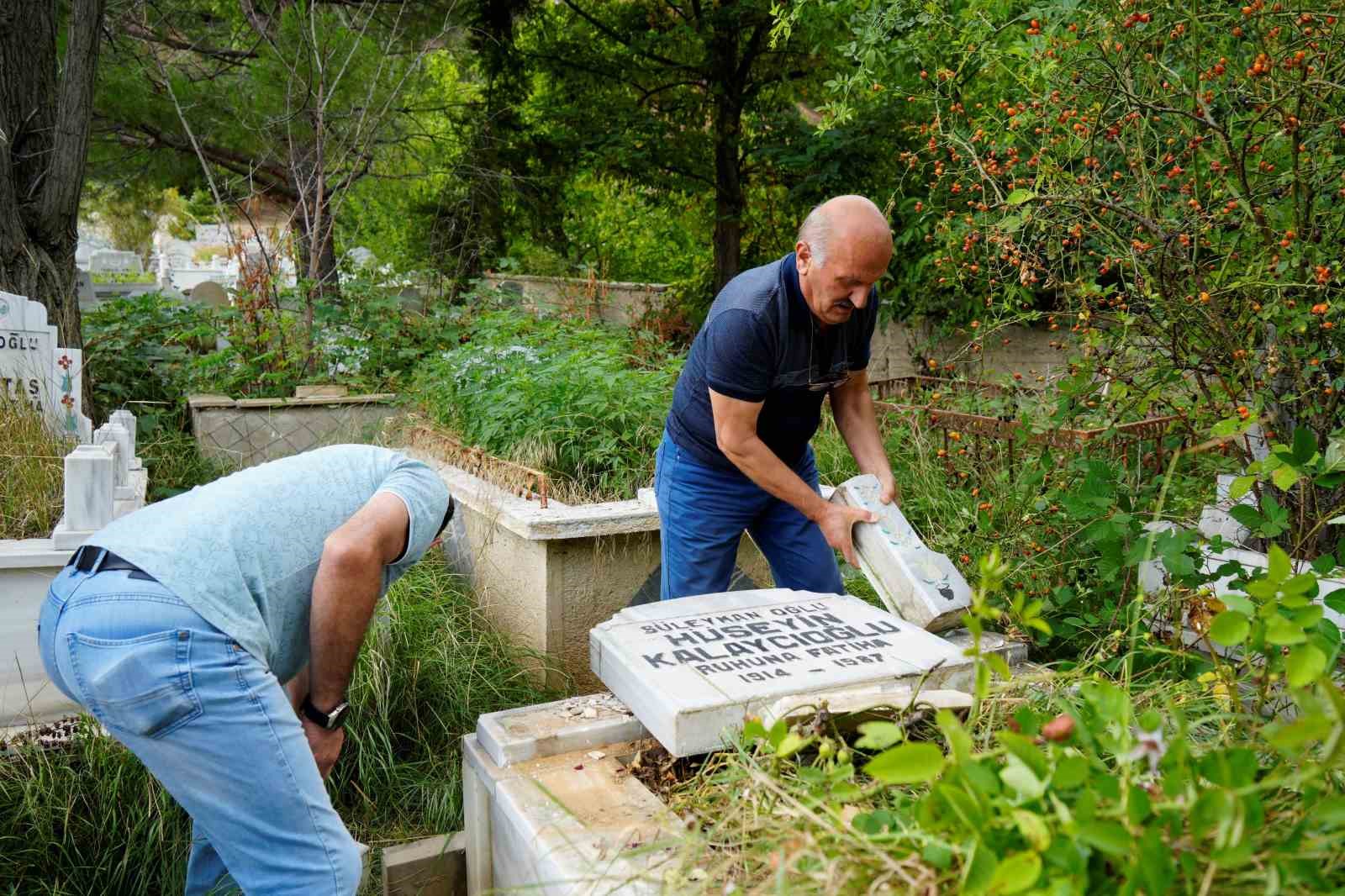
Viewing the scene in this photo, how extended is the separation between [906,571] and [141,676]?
5.57 feet

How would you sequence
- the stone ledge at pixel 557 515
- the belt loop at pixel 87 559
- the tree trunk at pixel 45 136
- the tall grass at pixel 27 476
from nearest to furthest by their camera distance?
the belt loop at pixel 87 559 < the tall grass at pixel 27 476 < the stone ledge at pixel 557 515 < the tree trunk at pixel 45 136

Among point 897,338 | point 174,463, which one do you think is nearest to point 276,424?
point 174,463

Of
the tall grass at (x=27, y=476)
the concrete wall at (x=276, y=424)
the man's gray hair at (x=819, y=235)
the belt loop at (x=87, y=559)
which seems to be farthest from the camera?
the concrete wall at (x=276, y=424)

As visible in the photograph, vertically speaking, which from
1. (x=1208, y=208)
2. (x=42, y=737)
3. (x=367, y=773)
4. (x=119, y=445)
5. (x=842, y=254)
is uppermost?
(x=1208, y=208)

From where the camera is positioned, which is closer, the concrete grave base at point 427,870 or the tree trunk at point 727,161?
the concrete grave base at point 427,870

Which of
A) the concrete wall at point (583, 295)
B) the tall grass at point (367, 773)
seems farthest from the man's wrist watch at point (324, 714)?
the concrete wall at point (583, 295)

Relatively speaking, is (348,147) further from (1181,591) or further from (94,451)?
(1181,591)

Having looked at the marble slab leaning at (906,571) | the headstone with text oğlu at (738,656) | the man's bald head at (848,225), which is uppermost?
the man's bald head at (848,225)

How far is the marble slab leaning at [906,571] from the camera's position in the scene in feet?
8.26

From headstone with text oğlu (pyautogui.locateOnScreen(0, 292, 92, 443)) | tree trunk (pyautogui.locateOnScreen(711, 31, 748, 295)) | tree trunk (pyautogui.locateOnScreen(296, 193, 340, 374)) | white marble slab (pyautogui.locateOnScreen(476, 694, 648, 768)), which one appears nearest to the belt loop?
white marble slab (pyautogui.locateOnScreen(476, 694, 648, 768))

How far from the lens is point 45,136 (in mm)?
5312

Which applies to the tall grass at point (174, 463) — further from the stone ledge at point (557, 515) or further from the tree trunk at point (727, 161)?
the tree trunk at point (727, 161)

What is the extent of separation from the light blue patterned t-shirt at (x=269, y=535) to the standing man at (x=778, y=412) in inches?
38.3

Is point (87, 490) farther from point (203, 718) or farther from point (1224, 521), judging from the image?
point (1224, 521)
